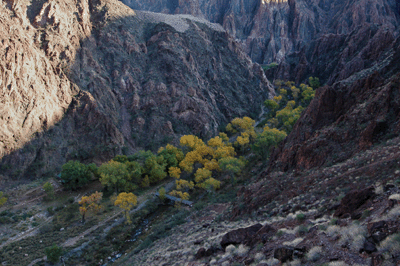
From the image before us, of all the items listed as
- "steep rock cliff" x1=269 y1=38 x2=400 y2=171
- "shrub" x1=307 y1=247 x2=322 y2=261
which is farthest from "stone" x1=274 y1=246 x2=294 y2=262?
"steep rock cliff" x1=269 y1=38 x2=400 y2=171

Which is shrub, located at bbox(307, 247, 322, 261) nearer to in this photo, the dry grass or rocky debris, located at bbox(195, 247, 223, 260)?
the dry grass

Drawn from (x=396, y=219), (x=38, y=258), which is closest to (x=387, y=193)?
(x=396, y=219)

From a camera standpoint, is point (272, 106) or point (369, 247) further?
point (272, 106)

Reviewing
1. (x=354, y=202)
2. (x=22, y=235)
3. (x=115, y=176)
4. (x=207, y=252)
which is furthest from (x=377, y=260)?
(x=115, y=176)

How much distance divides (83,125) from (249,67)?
6139 centimetres

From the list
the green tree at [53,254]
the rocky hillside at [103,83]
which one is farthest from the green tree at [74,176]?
the green tree at [53,254]

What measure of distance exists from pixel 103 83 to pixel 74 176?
1029 inches

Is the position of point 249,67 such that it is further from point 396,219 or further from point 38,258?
point 396,219

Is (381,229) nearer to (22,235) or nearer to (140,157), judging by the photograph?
(22,235)

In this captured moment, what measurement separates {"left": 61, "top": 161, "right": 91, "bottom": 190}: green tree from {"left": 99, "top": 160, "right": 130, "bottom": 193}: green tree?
3.21 m

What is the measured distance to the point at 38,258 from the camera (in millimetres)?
27219

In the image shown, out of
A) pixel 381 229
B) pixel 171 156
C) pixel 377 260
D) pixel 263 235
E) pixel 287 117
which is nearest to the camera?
pixel 377 260

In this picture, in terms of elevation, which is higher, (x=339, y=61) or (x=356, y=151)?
(x=339, y=61)

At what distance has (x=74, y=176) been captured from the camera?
140 ft
